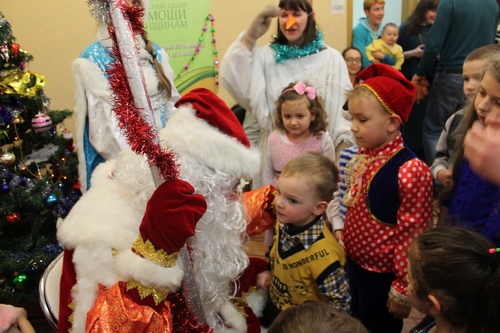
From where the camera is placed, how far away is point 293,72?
2648 millimetres

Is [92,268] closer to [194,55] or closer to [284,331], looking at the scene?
[284,331]

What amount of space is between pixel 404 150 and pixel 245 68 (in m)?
1.29

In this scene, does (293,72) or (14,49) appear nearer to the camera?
(14,49)

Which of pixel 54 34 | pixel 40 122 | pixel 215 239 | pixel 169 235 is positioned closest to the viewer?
pixel 169 235

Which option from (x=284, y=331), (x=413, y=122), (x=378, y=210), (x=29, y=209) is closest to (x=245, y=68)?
(x=378, y=210)

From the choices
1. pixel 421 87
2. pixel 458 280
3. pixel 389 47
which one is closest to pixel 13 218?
pixel 458 280

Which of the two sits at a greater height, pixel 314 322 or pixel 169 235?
pixel 169 235

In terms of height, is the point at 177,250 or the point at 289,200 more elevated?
the point at 177,250

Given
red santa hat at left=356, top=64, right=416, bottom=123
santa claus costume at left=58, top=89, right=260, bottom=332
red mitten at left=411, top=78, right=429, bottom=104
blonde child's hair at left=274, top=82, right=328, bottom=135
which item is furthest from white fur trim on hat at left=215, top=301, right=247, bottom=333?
red mitten at left=411, top=78, right=429, bottom=104

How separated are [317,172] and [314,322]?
667mm

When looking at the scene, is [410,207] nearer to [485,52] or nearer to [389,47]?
[485,52]

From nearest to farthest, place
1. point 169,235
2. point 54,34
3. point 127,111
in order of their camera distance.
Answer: point 127,111
point 169,235
point 54,34

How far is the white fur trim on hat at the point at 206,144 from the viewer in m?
1.25

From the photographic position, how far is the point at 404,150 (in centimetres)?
153
